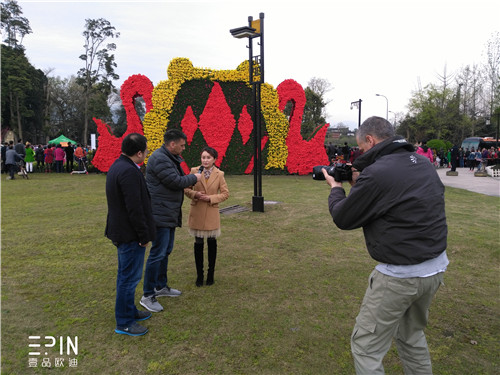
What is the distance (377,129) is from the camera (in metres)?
2.20

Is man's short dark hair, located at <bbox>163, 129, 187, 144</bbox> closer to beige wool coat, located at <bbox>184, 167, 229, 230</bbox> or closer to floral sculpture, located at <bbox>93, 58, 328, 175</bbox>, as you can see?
beige wool coat, located at <bbox>184, 167, 229, 230</bbox>

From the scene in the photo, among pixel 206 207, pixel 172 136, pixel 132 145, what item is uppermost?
pixel 172 136

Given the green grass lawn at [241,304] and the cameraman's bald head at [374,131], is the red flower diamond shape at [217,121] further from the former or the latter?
the cameraman's bald head at [374,131]

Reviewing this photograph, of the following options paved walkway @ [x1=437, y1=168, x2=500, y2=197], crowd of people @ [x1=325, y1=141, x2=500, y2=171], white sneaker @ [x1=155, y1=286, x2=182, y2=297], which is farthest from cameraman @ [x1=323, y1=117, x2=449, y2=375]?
crowd of people @ [x1=325, y1=141, x2=500, y2=171]

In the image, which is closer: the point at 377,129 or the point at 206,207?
the point at 377,129

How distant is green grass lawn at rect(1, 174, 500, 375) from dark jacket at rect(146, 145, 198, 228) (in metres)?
1.02

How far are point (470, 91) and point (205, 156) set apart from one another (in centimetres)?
5001

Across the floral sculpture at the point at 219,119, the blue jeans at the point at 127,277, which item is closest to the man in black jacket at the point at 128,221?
the blue jeans at the point at 127,277

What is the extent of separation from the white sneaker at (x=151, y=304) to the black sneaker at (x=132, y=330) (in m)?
0.40

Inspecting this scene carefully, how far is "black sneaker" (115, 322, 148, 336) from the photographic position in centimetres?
324

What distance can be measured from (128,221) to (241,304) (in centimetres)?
161

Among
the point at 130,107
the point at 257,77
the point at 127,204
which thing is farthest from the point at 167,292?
the point at 130,107

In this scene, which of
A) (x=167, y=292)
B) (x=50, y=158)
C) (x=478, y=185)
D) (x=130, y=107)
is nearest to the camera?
(x=167, y=292)

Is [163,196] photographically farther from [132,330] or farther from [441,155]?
[441,155]
